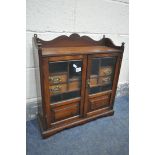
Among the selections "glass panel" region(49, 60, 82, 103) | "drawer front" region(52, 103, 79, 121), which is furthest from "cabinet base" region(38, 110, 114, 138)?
"glass panel" region(49, 60, 82, 103)

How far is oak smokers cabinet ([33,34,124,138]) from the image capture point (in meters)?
1.53

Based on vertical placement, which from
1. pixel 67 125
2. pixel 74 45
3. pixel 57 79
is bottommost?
pixel 67 125

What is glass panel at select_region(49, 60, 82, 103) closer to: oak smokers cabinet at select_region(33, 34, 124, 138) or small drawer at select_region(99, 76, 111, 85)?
oak smokers cabinet at select_region(33, 34, 124, 138)

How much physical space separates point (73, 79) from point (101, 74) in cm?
38

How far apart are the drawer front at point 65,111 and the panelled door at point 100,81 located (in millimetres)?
146

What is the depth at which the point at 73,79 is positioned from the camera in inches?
66.4

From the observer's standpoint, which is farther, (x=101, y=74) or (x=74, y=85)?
(x=101, y=74)

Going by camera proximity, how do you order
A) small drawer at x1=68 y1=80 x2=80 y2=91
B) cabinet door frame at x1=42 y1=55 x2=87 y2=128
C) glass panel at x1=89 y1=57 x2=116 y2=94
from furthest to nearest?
glass panel at x1=89 y1=57 x2=116 y2=94 → small drawer at x1=68 y1=80 x2=80 y2=91 → cabinet door frame at x1=42 y1=55 x2=87 y2=128

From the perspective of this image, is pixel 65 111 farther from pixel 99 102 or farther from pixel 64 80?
pixel 99 102

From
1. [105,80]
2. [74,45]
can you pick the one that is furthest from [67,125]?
[74,45]
